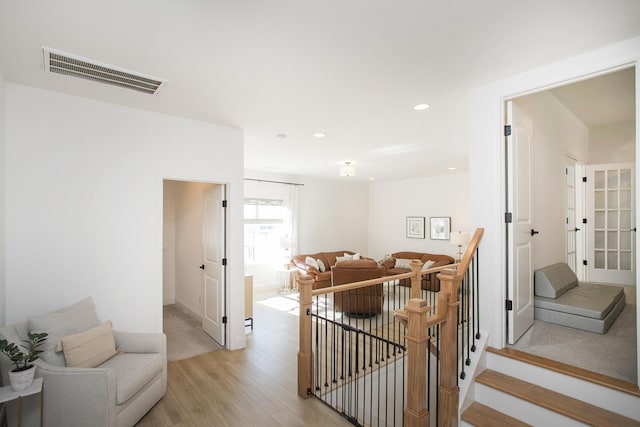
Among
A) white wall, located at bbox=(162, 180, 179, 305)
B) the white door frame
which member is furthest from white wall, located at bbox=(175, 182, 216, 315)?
the white door frame

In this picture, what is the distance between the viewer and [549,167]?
357cm

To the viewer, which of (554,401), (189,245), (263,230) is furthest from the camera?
(263,230)

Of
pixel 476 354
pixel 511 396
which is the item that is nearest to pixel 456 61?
pixel 476 354

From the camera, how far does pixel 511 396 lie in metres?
2.21

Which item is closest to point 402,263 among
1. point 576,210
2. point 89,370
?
point 576,210

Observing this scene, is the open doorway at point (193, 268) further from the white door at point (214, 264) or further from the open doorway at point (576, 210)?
the open doorway at point (576, 210)

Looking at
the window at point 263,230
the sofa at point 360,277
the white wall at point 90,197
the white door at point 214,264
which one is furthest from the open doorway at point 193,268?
the sofa at point 360,277

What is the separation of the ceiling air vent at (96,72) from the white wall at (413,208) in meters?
6.94

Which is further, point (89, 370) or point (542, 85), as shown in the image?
point (542, 85)

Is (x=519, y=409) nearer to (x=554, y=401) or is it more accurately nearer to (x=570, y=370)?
(x=554, y=401)

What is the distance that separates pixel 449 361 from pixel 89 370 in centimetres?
250

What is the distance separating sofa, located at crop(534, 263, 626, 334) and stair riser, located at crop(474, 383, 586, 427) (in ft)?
4.16

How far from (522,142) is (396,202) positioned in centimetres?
629

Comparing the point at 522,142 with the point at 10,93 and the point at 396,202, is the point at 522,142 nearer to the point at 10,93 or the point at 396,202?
the point at 10,93
